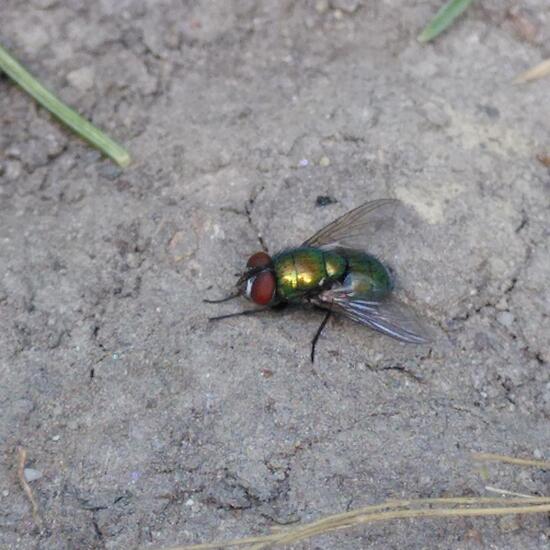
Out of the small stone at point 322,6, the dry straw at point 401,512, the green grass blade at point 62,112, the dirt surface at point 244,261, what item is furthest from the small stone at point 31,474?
the small stone at point 322,6

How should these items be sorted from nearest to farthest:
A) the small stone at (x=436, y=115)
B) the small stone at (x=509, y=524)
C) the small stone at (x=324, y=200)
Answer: the small stone at (x=509, y=524), the small stone at (x=324, y=200), the small stone at (x=436, y=115)

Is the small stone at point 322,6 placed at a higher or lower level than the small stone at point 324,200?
higher

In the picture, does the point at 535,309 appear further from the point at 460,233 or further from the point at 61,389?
the point at 61,389

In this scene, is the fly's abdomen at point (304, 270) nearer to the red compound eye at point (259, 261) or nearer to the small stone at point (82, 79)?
the red compound eye at point (259, 261)

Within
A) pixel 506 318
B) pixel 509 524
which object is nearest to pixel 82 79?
pixel 506 318

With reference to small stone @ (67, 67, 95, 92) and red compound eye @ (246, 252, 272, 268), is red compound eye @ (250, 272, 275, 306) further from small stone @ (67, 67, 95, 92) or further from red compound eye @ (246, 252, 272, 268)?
small stone @ (67, 67, 95, 92)

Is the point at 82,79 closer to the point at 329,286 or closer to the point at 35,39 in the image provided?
the point at 35,39
